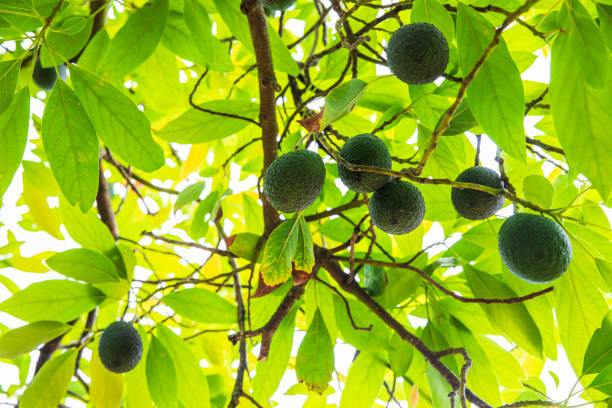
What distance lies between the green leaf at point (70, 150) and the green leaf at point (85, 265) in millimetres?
473

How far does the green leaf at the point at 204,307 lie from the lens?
1.74 m

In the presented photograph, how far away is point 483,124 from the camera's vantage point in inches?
39.6

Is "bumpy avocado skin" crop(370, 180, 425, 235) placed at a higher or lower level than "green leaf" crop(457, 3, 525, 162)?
lower

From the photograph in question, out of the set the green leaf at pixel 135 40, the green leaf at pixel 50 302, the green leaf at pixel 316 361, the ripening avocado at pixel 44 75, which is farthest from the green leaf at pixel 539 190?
the ripening avocado at pixel 44 75

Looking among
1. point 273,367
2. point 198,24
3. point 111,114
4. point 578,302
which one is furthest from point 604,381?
point 198,24

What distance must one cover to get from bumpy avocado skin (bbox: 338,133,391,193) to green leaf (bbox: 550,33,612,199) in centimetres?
36

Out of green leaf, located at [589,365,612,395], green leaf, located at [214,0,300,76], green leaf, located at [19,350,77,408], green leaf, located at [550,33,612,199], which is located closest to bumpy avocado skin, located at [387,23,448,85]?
green leaf, located at [550,33,612,199]

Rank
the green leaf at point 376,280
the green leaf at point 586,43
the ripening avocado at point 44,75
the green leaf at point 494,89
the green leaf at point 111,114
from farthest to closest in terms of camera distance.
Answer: the ripening avocado at point 44,75 < the green leaf at point 376,280 < the green leaf at point 111,114 < the green leaf at point 494,89 < the green leaf at point 586,43

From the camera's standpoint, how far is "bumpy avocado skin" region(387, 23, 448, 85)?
39.2 inches

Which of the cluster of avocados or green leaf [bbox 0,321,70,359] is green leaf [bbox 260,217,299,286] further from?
green leaf [bbox 0,321,70,359]

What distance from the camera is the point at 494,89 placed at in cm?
101

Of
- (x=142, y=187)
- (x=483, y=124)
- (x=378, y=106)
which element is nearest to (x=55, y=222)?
(x=142, y=187)

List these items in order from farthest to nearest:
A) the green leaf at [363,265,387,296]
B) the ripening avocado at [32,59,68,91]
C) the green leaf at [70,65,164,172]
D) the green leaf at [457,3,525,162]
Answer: the ripening avocado at [32,59,68,91] < the green leaf at [363,265,387,296] < the green leaf at [70,65,164,172] < the green leaf at [457,3,525,162]

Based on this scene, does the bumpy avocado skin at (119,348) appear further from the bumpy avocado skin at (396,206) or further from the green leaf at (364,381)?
the bumpy avocado skin at (396,206)
